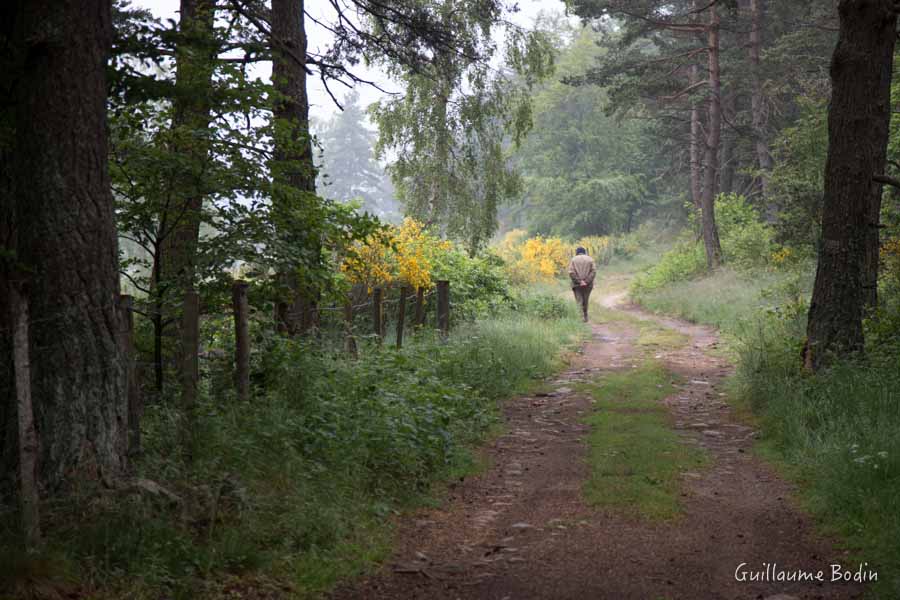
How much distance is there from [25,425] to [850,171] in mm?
8890

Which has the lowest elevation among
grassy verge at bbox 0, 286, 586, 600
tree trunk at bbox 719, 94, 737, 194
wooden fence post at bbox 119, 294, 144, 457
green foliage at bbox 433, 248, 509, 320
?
grassy verge at bbox 0, 286, 586, 600

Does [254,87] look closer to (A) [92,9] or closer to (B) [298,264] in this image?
(B) [298,264]

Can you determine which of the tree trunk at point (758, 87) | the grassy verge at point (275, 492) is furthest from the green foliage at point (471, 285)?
the tree trunk at point (758, 87)

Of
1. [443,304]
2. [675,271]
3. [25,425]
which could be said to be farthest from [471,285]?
[25,425]

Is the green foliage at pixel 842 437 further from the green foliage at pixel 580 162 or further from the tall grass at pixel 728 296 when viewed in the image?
the green foliage at pixel 580 162

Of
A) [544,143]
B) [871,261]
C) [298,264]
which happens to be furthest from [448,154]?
[544,143]

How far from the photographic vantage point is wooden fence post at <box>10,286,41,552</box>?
384 centimetres

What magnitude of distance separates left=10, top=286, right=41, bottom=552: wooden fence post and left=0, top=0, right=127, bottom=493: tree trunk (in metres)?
0.49

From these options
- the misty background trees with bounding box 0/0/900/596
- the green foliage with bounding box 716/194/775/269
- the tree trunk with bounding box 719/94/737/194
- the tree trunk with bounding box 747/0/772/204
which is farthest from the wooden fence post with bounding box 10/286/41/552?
the tree trunk with bounding box 719/94/737/194

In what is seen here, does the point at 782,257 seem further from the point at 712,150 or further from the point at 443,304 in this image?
the point at 443,304

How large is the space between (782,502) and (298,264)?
464 cm

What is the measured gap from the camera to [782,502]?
6.16 metres

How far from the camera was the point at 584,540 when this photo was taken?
539 cm

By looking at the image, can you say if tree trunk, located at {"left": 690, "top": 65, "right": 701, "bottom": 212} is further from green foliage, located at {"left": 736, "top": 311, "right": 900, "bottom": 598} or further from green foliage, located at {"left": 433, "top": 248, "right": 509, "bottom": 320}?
green foliage, located at {"left": 736, "top": 311, "right": 900, "bottom": 598}
